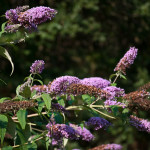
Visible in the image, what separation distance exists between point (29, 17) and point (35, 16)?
4cm

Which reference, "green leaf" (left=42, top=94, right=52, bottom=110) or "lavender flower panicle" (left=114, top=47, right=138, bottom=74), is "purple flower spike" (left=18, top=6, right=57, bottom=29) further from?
"lavender flower panicle" (left=114, top=47, right=138, bottom=74)

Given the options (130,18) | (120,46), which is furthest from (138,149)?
(130,18)

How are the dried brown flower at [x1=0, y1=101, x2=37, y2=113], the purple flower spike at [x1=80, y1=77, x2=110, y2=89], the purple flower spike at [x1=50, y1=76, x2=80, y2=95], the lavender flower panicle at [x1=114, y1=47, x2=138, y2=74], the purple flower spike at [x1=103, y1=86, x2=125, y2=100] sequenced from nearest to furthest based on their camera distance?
the dried brown flower at [x1=0, y1=101, x2=37, y2=113] → the purple flower spike at [x1=50, y1=76, x2=80, y2=95] → the purple flower spike at [x1=103, y1=86, x2=125, y2=100] → the purple flower spike at [x1=80, y1=77, x2=110, y2=89] → the lavender flower panicle at [x1=114, y1=47, x2=138, y2=74]

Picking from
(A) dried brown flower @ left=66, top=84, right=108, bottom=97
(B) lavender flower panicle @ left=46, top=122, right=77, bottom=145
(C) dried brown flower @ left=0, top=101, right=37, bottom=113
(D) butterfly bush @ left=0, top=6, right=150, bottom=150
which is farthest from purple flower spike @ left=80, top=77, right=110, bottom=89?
(C) dried brown flower @ left=0, top=101, right=37, bottom=113

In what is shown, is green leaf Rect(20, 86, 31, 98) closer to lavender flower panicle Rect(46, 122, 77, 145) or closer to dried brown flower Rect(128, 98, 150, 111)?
lavender flower panicle Rect(46, 122, 77, 145)

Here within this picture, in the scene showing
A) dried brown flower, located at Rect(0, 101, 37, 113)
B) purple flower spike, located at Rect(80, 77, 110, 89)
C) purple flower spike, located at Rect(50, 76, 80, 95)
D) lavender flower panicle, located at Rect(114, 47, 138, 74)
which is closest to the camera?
dried brown flower, located at Rect(0, 101, 37, 113)

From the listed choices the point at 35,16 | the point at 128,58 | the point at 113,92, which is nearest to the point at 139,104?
the point at 113,92

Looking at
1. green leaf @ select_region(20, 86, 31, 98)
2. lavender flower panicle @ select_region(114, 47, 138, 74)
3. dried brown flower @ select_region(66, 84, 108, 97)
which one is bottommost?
dried brown flower @ select_region(66, 84, 108, 97)

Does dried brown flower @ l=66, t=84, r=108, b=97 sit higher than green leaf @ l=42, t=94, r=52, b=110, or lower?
higher

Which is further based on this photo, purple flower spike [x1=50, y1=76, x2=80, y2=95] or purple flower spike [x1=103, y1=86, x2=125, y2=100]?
purple flower spike [x1=103, y1=86, x2=125, y2=100]

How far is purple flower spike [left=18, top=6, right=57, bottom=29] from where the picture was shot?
1562 millimetres

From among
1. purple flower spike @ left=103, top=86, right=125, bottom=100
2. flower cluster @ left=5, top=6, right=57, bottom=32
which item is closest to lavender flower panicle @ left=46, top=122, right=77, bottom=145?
purple flower spike @ left=103, top=86, right=125, bottom=100

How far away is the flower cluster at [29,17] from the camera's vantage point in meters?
1.57

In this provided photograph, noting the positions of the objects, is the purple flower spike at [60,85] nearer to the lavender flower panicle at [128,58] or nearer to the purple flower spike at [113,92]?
the purple flower spike at [113,92]
